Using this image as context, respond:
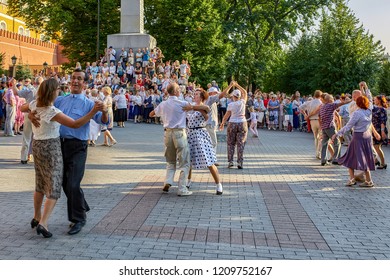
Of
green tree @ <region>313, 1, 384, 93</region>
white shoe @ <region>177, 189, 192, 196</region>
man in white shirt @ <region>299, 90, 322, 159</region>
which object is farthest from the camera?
green tree @ <region>313, 1, 384, 93</region>

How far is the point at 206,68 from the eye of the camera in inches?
1738

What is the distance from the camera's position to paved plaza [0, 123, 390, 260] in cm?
590

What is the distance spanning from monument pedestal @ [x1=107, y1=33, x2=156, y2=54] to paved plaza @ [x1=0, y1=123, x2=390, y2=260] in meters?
21.2

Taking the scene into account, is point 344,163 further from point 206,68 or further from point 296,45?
point 296,45

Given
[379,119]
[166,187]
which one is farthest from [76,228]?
[379,119]

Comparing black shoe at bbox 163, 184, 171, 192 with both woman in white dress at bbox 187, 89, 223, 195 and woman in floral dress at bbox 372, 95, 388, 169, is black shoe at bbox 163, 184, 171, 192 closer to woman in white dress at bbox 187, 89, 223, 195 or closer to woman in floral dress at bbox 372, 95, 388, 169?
woman in white dress at bbox 187, 89, 223, 195

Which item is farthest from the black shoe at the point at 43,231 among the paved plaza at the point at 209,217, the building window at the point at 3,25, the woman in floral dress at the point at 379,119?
the building window at the point at 3,25

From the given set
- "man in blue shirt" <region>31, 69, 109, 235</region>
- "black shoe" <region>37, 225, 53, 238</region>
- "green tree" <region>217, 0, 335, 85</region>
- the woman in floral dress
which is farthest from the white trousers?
"green tree" <region>217, 0, 335, 85</region>

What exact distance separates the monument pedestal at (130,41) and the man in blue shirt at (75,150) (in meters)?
26.9

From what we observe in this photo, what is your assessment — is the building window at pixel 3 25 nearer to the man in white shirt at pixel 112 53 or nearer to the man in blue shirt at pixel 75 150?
the man in white shirt at pixel 112 53

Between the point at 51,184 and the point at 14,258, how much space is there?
1.20 metres

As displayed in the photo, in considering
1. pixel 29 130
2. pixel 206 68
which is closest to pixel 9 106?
pixel 29 130

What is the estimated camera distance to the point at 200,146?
953cm

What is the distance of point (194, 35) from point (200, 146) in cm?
3518
